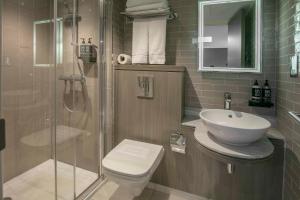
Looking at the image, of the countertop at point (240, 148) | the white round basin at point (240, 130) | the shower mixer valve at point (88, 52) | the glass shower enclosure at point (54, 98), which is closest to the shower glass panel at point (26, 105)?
the glass shower enclosure at point (54, 98)

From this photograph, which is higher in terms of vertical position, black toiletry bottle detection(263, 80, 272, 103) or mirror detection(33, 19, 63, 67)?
mirror detection(33, 19, 63, 67)

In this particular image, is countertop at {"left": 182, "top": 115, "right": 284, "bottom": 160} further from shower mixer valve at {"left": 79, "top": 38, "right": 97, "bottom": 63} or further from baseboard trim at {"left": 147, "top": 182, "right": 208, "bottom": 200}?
shower mixer valve at {"left": 79, "top": 38, "right": 97, "bottom": 63}

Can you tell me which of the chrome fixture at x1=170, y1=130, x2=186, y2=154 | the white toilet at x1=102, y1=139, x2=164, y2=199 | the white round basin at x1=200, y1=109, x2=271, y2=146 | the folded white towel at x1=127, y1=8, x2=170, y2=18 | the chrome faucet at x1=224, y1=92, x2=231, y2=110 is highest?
the folded white towel at x1=127, y1=8, x2=170, y2=18

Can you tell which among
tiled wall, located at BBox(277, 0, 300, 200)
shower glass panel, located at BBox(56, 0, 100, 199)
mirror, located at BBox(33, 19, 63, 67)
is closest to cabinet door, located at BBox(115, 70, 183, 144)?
shower glass panel, located at BBox(56, 0, 100, 199)

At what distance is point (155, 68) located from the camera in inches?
71.1

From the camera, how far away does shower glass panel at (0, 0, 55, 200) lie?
64.9 inches

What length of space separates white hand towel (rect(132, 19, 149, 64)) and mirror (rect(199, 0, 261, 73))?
59cm

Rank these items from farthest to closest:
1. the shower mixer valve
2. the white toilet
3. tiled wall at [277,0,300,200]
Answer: the shower mixer valve
the white toilet
tiled wall at [277,0,300,200]

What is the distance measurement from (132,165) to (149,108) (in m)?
0.64

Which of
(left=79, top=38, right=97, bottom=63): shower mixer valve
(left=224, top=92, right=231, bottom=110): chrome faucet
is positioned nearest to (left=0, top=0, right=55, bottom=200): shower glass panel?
(left=79, top=38, right=97, bottom=63): shower mixer valve

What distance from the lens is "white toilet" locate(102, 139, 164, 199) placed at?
4.35 ft

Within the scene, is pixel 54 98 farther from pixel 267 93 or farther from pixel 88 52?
pixel 267 93

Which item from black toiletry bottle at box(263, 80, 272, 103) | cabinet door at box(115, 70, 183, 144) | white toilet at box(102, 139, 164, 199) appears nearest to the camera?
white toilet at box(102, 139, 164, 199)

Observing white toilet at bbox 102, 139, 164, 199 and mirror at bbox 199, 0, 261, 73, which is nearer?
white toilet at bbox 102, 139, 164, 199
